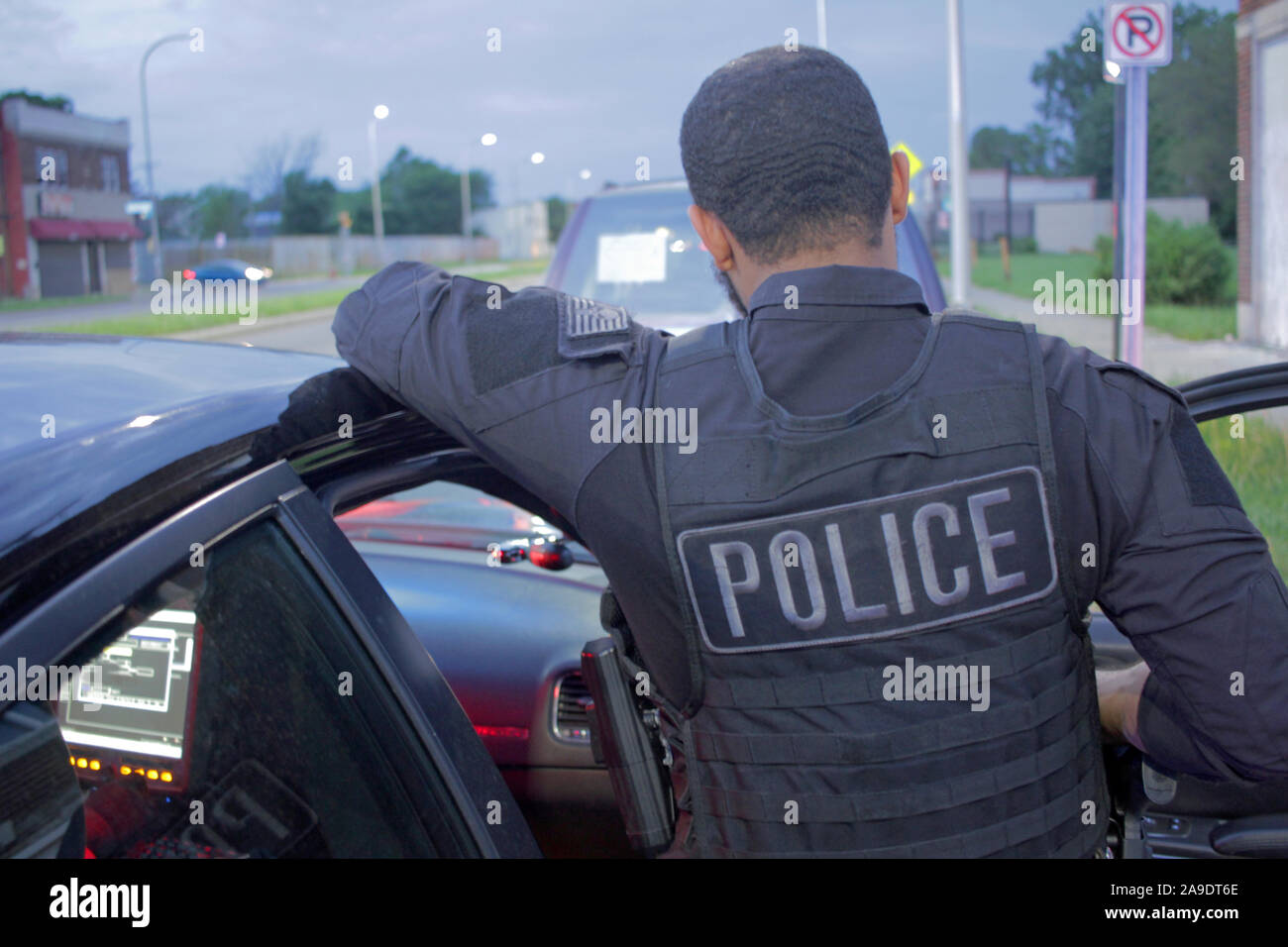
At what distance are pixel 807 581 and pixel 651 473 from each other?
0.24 metres

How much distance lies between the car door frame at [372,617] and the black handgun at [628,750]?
191 mm

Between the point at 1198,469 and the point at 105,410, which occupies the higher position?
the point at 105,410

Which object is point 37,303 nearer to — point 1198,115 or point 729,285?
point 729,285

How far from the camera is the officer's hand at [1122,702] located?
5.66 feet

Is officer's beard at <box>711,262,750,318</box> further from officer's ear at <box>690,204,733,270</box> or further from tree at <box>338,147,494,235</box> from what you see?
tree at <box>338,147,494,235</box>

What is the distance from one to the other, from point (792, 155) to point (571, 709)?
1449 millimetres

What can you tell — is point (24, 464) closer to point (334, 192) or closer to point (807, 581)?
point (807, 581)

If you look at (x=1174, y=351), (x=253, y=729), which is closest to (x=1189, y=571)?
(x=253, y=729)

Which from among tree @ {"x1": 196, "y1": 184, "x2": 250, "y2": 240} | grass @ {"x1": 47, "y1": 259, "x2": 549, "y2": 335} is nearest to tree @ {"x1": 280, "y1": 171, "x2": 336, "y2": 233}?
tree @ {"x1": 196, "y1": 184, "x2": 250, "y2": 240}

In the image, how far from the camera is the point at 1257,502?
551 cm

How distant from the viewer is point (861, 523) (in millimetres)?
1407

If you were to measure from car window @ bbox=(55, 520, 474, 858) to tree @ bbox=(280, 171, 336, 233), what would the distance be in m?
73.4

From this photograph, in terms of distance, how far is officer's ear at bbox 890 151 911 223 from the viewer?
1636 mm
